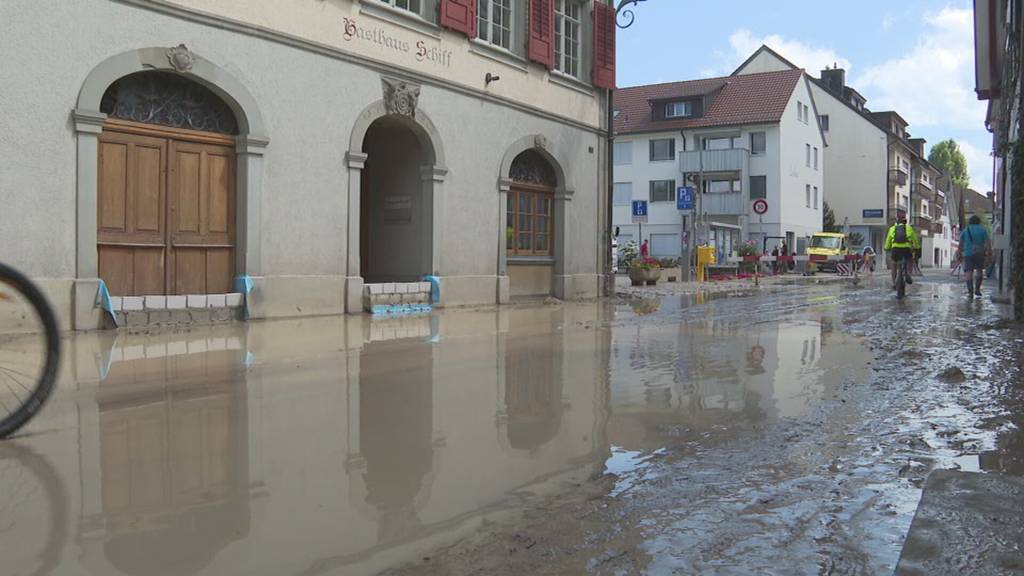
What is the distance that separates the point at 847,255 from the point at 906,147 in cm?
2866

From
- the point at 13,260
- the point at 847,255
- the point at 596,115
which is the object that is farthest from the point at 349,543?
the point at 847,255

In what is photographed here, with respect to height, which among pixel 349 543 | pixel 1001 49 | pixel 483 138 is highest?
pixel 1001 49

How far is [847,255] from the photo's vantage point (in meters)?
44.4

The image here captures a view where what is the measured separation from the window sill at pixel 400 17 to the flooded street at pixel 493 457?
694 cm

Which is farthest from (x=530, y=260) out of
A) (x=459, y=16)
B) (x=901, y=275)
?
(x=901, y=275)

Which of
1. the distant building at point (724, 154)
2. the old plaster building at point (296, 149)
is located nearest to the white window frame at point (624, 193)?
the distant building at point (724, 154)

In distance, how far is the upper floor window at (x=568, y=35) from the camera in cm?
1858

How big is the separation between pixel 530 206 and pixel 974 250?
9184 mm

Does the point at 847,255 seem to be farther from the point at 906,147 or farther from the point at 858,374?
the point at 858,374

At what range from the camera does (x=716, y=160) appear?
163 ft

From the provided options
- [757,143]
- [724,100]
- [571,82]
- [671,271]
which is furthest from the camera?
[724,100]

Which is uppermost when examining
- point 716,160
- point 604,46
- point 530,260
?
point 716,160

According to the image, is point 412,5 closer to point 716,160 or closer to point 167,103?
point 167,103

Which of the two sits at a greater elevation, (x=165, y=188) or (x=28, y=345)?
(x=165, y=188)
